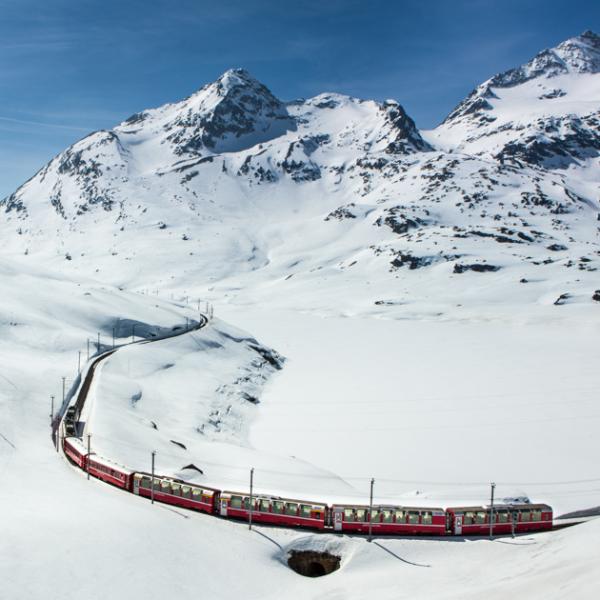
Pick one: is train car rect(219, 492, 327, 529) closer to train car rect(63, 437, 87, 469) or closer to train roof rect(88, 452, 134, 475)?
train roof rect(88, 452, 134, 475)

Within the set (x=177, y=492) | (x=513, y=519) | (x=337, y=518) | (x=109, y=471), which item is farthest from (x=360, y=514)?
Answer: (x=109, y=471)

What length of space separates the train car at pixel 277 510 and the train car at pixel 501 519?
8.53m

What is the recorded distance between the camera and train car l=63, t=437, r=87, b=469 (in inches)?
1786

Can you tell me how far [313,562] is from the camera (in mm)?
33938

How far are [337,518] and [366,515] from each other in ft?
6.17

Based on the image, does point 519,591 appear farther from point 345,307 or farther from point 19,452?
point 345,307

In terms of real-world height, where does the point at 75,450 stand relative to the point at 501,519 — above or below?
above

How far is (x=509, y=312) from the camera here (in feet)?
531

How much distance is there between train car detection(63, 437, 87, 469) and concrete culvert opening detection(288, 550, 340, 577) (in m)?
20.5

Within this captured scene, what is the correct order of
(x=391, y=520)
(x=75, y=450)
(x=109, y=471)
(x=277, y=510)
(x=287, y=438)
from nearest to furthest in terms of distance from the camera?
(x=391, y=520)
(x=277, y=510)
(x=109, y=471)
(x=75, y=450)
(x=287, y=438)

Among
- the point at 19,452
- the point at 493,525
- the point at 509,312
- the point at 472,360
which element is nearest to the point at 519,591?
the point at 493,525

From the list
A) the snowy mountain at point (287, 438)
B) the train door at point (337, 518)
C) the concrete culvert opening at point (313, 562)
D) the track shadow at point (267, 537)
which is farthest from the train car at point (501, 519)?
the track shadow at point (267, 537)

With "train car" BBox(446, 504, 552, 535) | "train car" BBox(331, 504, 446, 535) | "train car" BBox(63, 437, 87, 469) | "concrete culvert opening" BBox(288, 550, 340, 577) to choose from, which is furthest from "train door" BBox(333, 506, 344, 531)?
"train car" BBox(63, 437, 87, 469)

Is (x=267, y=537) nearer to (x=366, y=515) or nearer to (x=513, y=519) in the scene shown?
(x=366, y=515)
